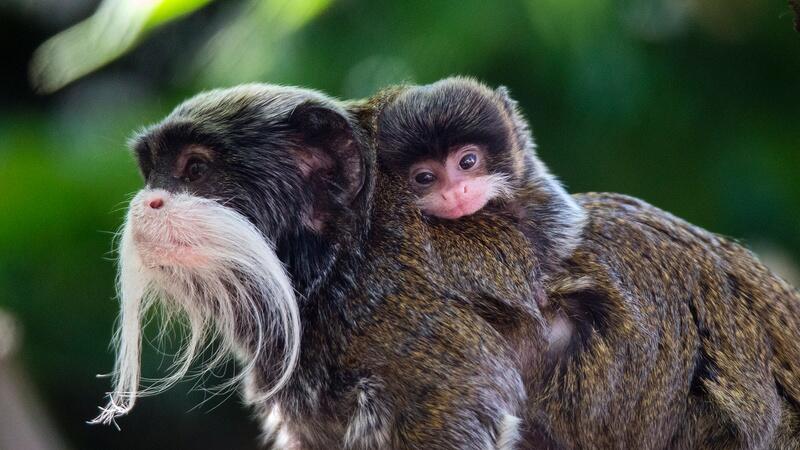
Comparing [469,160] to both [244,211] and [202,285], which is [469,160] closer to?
[244,211]

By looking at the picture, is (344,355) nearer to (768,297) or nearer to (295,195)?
(295,195)

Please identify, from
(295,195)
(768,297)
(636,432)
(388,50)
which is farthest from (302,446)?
(388,50)

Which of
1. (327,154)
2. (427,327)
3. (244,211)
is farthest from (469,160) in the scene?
(244,211)

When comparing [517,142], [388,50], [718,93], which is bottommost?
[718,93]

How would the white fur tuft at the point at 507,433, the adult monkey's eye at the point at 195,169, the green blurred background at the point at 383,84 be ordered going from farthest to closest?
1. the green blurred background at the point at 383,84
2. the adult monkey's eye at the point at 195,169
3. the white fur tuft at the point at 507,433

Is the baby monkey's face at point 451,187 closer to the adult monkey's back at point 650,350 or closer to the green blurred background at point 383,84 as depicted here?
Answer: the adult monkey's back at point 650,350

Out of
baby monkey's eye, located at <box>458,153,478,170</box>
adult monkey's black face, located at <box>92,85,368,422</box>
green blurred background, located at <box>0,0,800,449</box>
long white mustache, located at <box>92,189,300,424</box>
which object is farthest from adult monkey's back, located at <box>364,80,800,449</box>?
green blurred background, located at <box>0,0,800,449</box>

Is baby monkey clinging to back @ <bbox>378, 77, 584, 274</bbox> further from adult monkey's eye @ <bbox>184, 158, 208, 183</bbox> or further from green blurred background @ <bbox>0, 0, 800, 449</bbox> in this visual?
green blurred background @ <bbox>0, 0, 800, 449</bbox>

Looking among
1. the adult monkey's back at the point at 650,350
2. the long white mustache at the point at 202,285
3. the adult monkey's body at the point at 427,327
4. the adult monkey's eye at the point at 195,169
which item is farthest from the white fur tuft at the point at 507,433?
the adult monkey's eye at the point at 195,169
